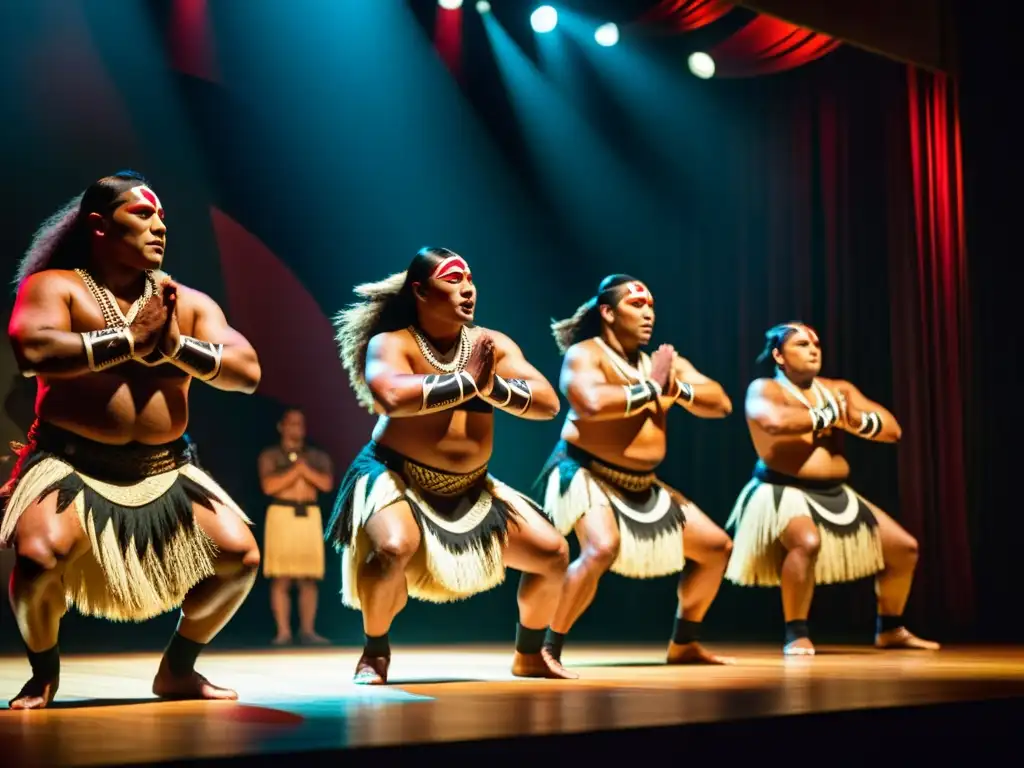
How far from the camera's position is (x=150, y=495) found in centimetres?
341

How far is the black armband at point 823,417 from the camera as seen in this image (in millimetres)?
5641

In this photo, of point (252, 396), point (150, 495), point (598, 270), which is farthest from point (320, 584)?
point (150, 495)

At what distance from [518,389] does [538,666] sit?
94 cm

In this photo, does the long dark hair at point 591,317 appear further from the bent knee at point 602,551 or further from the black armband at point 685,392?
the bent knee at point 602,551

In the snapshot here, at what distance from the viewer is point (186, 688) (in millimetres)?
3508

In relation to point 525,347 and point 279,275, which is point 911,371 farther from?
point 279,275

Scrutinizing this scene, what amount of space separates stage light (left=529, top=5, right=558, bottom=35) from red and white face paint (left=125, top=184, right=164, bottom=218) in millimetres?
4098

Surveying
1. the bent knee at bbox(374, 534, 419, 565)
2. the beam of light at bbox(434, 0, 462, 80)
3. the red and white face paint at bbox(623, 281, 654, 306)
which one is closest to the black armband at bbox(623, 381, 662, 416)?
the red and white face paint at bbox(623, 281, 654, 306)

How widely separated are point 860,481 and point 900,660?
9.45ft

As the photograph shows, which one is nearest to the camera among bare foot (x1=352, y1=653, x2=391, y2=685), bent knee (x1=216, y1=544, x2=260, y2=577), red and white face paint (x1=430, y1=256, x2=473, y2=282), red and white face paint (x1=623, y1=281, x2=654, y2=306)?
bent knee (x1=216, y1=544, x2=260, y2=577)

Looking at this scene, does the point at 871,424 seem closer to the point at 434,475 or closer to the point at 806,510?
the point at 806,510

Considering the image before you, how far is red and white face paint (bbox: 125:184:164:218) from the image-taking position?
137 inches

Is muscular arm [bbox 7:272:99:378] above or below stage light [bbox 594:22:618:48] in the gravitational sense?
below

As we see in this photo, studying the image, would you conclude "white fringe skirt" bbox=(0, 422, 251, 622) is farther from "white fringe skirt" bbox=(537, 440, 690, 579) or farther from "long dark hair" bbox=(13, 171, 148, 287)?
"white fringe skirt" bbox=(537, 440, 690, 579)
